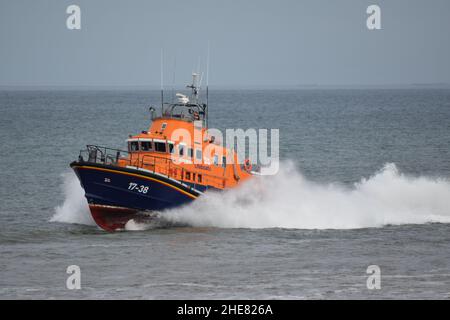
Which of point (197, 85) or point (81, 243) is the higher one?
point (197, 85)

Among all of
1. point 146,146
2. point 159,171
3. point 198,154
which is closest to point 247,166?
point 198,154

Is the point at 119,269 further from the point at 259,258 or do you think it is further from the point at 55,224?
the point at 55,224

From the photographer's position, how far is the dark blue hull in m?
27.0

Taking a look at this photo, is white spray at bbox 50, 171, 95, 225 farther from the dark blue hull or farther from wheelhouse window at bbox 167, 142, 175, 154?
wheelhouse window at bbox 167, 142, 175, 154

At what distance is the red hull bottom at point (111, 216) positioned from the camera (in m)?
27.4

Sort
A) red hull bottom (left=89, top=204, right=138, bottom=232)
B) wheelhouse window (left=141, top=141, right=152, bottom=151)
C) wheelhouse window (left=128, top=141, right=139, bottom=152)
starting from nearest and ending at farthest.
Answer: red hull bottom (left=89, top=204, right=138, bottom=232) < wheelhouse window (left=141, top=141, right=152, bottom=151) < wheelhouse window (left=128, top=141, right=139, bottom=152)

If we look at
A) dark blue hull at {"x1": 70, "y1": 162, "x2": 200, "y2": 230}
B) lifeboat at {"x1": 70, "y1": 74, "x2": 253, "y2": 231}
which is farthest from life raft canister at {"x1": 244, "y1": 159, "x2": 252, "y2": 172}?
dark blue hull at {"x1": 70, "y1": 162, "x2": 200, "y2": 230}

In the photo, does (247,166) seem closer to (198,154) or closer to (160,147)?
(198,154)

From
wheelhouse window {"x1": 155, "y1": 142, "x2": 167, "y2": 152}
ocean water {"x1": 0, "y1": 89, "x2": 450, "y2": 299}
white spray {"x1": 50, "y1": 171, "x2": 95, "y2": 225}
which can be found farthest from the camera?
white spray {"x1": 50, "y1": 171, "x2": 95, "y2": 225}

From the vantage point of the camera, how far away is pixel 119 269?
22.5 meters

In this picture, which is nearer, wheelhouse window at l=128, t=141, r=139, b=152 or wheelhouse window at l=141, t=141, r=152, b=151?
wheelhouse window at l=141, t=141, r=152, b=151
